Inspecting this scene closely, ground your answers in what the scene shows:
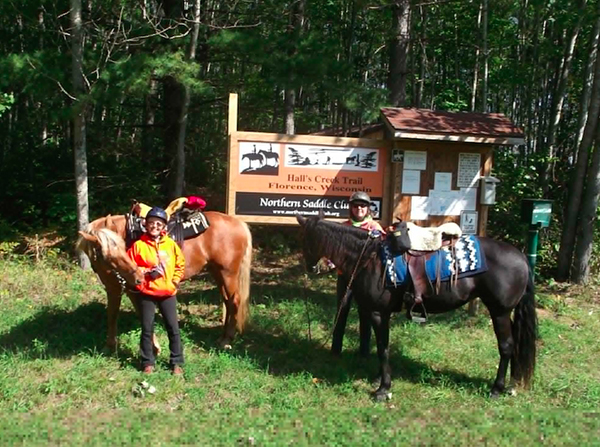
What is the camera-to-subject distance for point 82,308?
6531 millimetres

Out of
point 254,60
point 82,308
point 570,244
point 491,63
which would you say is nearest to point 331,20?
point 491,63

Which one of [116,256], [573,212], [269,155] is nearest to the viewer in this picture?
[116,256]

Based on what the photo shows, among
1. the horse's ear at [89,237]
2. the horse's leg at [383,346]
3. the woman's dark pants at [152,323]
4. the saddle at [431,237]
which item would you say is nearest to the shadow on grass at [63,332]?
the woman's dark pants at [152,323]

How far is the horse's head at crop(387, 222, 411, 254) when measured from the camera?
4.83m

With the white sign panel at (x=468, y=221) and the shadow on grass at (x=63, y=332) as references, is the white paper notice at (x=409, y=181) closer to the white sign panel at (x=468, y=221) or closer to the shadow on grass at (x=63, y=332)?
the white sign panel at (x=468, y=221)

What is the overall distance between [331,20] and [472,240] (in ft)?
43.5

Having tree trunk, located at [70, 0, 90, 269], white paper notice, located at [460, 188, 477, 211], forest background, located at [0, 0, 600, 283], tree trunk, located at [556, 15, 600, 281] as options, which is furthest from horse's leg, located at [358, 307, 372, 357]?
tree trunk, located at [556, 15, 600, 281]

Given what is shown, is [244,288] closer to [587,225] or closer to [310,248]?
[310,248]

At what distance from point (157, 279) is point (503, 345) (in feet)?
10.6

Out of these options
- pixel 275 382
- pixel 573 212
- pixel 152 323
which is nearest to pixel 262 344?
pixel 275 382

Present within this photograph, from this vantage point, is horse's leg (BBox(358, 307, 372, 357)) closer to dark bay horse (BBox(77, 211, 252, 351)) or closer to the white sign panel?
dark bay horse (BBox(77, 211, 252, 351))

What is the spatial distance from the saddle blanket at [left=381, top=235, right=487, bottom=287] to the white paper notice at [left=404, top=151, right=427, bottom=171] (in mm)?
1952

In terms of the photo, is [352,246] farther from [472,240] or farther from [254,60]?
[254,60]

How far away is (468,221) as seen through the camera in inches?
268
